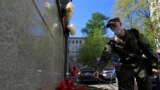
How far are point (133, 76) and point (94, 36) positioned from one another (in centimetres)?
6733

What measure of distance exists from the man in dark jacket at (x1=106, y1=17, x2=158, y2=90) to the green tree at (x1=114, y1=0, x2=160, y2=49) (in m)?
27.0

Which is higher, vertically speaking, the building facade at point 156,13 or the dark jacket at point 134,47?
the building facade at point 156,13

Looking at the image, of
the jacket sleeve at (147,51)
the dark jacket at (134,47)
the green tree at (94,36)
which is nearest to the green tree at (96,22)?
the green tree at (94,36)

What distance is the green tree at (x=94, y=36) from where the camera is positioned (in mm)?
72500

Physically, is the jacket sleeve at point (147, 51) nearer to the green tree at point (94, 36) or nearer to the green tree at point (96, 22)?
the green tree at point (94, 36)

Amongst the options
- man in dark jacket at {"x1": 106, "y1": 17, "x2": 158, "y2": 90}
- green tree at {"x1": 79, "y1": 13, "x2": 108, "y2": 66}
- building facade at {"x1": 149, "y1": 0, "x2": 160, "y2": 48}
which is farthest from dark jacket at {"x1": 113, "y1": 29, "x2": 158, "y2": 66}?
green tree at {"x1": 79, "y1": 13, "x2": 108, "y2": 66}

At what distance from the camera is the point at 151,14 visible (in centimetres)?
3456

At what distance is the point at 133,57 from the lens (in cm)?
596

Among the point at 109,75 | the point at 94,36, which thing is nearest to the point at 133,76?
the point at 109,75

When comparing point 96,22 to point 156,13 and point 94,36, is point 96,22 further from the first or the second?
point 156,13

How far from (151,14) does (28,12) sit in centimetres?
3254

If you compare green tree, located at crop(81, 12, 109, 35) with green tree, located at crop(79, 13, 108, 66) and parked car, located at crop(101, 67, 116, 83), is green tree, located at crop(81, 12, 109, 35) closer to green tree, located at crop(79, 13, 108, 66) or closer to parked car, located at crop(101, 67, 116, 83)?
green tree, located at crop(79, 13, 108, 66)

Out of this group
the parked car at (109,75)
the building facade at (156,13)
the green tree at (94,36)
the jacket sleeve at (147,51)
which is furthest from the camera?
the green tree at (94,36)

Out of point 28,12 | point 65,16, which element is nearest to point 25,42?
point 28,12
